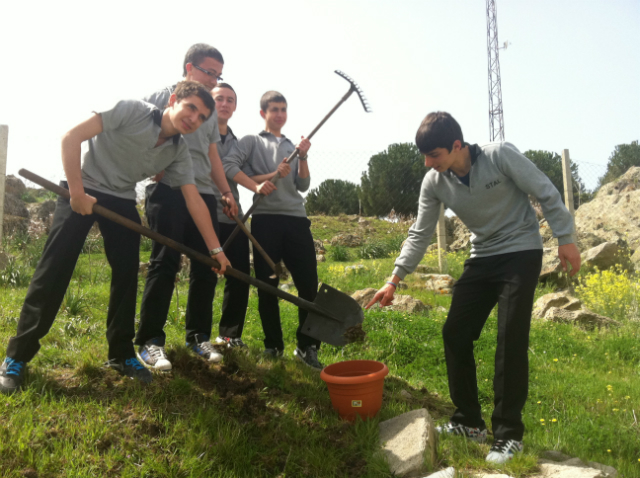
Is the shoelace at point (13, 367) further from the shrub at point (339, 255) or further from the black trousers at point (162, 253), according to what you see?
the shrub at point (339, 255)

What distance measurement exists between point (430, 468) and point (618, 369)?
2.75 m

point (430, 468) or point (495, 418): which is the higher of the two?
point (495, 418)

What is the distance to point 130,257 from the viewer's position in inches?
116

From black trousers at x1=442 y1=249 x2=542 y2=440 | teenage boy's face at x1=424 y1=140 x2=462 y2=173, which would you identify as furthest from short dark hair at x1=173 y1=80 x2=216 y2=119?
black trousers at x1=442 y1=249 x2=542 y2=440

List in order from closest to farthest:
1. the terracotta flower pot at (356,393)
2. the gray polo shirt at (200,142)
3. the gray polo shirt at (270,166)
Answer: the terracotta flower pot at (356,393), the gray polo shirt at (200,142), the gray polo shirt at (270,166)

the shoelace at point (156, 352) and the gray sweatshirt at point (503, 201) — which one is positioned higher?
the gray sweatshirt at point (503, 201)

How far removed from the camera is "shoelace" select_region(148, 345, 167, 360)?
3.11 meters

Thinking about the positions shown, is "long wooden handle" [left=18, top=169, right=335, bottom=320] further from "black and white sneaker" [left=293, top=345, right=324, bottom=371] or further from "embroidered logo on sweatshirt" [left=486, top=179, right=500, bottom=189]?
"embroidered logo on sweatshirt" [left=486, top=179, right=500, bottom=189]

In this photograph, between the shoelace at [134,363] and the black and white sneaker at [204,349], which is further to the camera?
the black and white sneaker at [204,349]

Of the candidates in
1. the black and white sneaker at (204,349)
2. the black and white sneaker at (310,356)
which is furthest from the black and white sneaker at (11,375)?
the black and white sneaker at (310,356)

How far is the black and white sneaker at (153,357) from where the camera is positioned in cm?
304

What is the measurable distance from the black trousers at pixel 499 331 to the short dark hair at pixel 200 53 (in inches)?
88.2

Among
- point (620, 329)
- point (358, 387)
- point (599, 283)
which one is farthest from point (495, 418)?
point (599, 283)

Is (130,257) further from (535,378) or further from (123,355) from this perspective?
(535,378)
